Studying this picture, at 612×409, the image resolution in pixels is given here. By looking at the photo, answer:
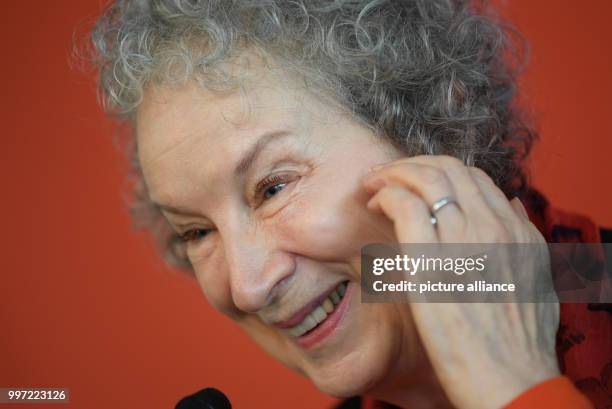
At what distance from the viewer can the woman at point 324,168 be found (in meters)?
1.00

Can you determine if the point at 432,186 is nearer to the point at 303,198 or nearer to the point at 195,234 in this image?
the point at 303,198

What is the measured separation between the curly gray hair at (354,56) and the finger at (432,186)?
149 millimetres

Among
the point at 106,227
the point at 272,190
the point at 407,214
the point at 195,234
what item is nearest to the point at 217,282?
the point at 195,234

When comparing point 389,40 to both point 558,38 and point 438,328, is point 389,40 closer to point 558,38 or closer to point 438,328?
point 438,328

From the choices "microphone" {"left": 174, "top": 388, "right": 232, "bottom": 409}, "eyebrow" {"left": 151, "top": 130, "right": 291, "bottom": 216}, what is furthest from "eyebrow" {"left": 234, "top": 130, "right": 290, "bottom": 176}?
"microphone" {"left": 174, "top": 388, "right": 232, "bottom": 409}

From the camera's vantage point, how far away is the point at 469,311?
96cm

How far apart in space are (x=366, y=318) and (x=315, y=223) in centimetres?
17

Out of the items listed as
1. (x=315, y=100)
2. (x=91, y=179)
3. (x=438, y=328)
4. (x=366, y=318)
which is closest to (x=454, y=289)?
(x=438, y=328)

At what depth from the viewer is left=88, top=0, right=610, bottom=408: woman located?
1.00 m

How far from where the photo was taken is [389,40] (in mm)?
1211

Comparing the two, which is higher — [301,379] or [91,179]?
[91,179]

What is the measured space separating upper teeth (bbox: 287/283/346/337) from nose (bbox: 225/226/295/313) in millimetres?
74

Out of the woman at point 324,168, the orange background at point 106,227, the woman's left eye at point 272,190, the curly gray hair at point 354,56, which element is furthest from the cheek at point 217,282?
the orange background at point 106,227

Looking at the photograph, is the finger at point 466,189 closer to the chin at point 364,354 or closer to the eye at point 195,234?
the chin at point 364,354
